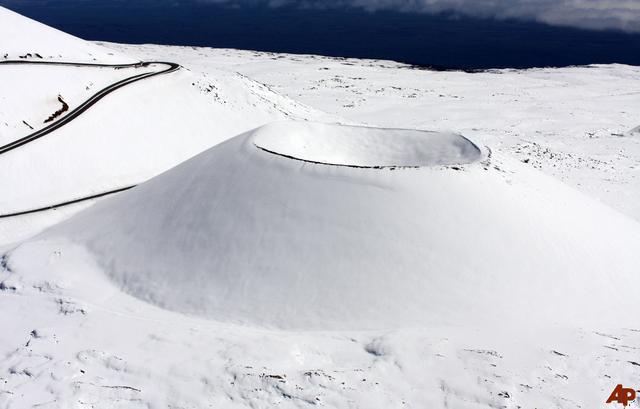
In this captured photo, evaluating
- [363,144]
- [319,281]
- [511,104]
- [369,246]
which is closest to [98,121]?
[363,144]

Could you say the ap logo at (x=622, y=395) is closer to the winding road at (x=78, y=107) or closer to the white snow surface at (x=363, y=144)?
the white snow surface at (x=363, y=144)

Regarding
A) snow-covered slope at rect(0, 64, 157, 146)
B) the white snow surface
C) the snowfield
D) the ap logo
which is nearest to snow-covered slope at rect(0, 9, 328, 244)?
snow-covered slope at rect(0, 64, 157, 146)

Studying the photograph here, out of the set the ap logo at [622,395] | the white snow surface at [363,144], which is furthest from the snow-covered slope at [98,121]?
the ap logo at [622,395]

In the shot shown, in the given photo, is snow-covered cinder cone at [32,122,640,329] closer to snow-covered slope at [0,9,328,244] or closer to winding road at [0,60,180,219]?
winding road at [0,60,180,219]

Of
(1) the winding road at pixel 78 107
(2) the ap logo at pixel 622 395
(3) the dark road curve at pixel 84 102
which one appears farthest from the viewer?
(3) the dark road curve at pixel 84 102

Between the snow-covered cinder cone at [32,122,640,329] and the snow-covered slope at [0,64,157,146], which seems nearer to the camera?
the snow-covered cinder cone at [32,122,640,329]

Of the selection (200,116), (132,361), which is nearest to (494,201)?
(132,361)
